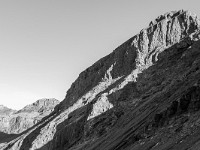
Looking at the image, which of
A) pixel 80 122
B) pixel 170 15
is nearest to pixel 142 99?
pixel 80 122

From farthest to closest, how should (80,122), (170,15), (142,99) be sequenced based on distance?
(170,15) → (80,122) → (142,99)

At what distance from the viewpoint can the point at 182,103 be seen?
3734 centimetres

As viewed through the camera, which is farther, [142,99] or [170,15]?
[170,15]

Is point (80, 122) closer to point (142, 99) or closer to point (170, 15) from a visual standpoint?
point (142, 99)

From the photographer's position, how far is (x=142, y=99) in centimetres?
6194

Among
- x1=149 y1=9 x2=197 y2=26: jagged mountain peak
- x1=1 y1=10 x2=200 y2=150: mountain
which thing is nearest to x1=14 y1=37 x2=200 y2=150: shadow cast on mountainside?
x1=1 y1=10 x2=200 y2=150: mountain

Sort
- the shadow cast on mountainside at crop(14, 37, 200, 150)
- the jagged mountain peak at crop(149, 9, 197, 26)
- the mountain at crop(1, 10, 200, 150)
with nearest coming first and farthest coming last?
1. the mountain at crop(1, 10, 200, 150)
2. the shadow cast on mountainside at crop(14, 37, 200, 150)
3. the jagged mountain peak at crop(149, 9, 197, 26)

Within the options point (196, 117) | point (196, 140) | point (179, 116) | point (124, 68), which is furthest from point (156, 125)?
point (124, 68)

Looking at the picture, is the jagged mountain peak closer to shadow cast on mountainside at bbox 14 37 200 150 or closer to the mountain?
the mountain

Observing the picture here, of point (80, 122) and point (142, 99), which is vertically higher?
point (80, 122)

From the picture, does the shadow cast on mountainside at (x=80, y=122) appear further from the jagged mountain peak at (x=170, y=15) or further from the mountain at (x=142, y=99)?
the jagged mountain peak at (x=170, y=15)

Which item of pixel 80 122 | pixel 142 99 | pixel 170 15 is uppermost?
pixel 170 15

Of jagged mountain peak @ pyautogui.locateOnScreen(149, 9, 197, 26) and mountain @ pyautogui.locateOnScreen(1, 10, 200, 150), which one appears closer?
mountain @ pyautogui.locateOnScreen(1, 10, 200, 150)

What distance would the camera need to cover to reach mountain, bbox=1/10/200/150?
3503cm
